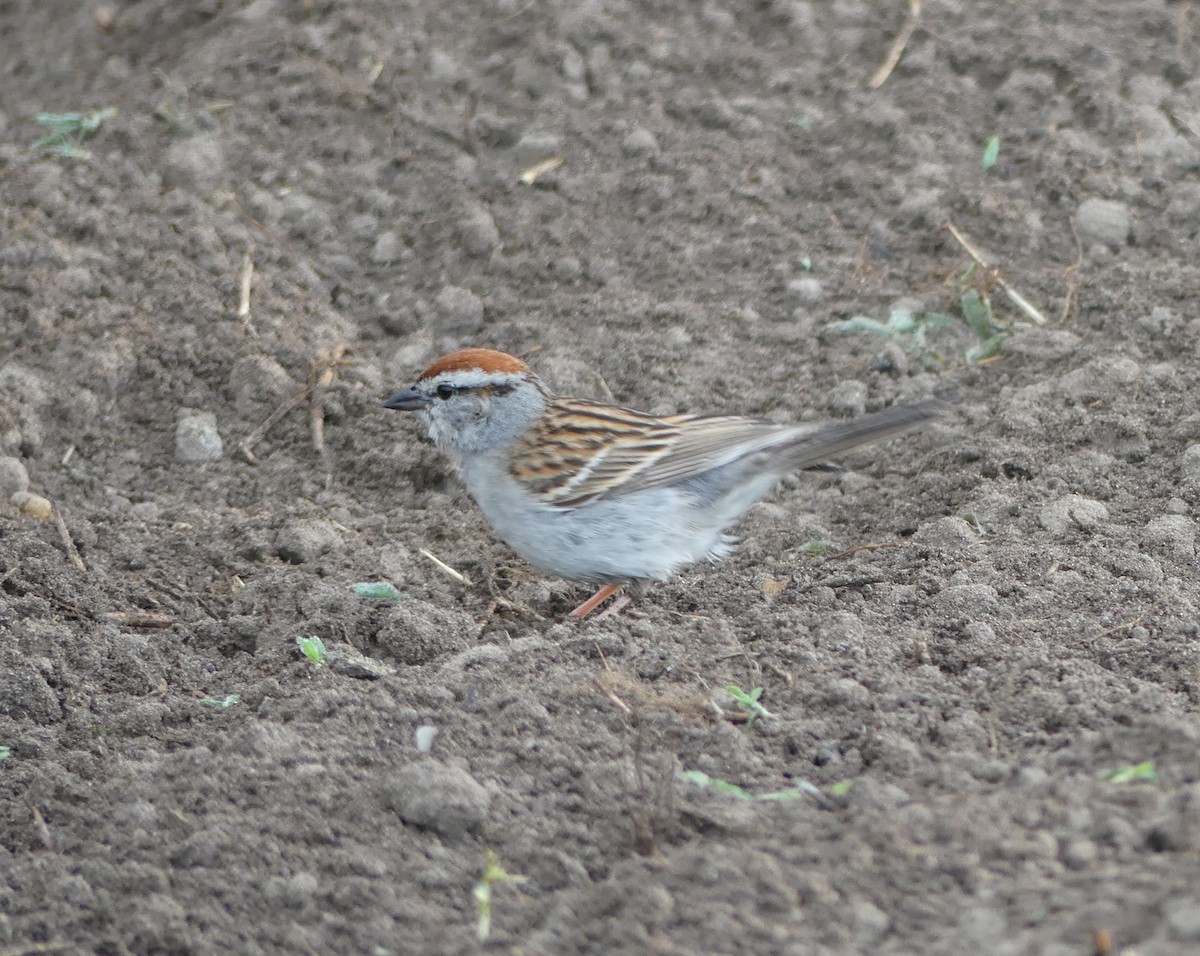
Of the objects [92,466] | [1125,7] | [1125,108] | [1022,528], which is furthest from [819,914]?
[1125,7]

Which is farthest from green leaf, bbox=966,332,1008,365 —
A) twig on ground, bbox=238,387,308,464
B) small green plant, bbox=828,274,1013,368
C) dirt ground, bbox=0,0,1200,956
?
twig on ground, bbox=238,387,308,464

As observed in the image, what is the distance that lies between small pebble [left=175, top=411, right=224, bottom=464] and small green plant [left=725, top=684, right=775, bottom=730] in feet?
10.2

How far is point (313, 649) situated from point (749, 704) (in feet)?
5.30

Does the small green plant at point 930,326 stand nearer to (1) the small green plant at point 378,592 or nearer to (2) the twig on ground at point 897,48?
(2) the twig on ground at point 897,48

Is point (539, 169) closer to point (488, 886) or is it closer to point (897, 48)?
point (897, 48)

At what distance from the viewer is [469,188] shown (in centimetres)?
790

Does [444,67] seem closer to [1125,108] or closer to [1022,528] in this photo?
[1125,108]

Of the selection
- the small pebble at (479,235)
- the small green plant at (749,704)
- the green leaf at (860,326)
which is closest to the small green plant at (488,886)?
the small green plant at (749,704)

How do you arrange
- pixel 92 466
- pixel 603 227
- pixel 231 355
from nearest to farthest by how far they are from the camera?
pixel 92 466 → pixel 231 355 → pixel 603 227

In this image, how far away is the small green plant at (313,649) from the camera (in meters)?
5.09

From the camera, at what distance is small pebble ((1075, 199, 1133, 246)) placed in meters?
7.46

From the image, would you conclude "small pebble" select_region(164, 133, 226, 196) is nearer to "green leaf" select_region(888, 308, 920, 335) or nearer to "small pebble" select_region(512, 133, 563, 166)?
"small pebble" select_region(512, 133, 563, 166)

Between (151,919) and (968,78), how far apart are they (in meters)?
6.77

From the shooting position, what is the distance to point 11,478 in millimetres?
6152
